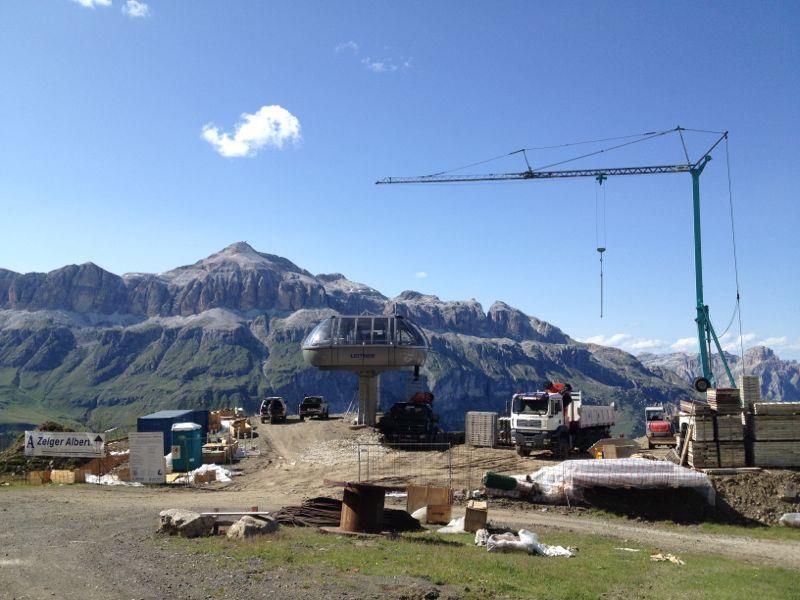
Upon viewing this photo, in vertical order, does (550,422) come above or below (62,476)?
above

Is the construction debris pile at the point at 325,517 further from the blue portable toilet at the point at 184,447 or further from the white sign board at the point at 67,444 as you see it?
the white sign board at the point at 67,444

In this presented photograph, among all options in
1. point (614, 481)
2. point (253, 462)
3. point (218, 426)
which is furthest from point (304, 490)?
point (218, 426)

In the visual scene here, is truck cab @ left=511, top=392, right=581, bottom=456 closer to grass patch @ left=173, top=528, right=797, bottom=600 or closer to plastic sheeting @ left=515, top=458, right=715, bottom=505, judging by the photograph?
plastic sheeting @ left=515, top=458, right=715, bottom=505

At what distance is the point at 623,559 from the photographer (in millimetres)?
16828

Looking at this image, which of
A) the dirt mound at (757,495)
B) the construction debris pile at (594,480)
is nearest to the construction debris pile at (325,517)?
the construction debris pile at (594,480)

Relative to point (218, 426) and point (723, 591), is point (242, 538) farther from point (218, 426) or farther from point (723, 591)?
point (218, 426)

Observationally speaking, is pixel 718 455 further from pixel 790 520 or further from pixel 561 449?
pixel 561 449

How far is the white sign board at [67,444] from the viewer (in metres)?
34.4

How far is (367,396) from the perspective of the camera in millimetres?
52188

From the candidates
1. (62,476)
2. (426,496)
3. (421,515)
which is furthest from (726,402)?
(62,476)

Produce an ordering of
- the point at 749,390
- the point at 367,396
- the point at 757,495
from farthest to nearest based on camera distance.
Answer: the point at 367,396 → the point at 749,390 → the point at 757,495

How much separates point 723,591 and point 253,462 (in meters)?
29.8

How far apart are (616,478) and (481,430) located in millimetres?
16231

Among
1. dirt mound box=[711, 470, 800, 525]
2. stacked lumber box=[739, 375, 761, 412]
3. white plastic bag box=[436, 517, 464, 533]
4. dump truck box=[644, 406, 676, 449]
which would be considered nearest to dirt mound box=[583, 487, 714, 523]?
dirt mound box=[711, 470, 800, 525]
